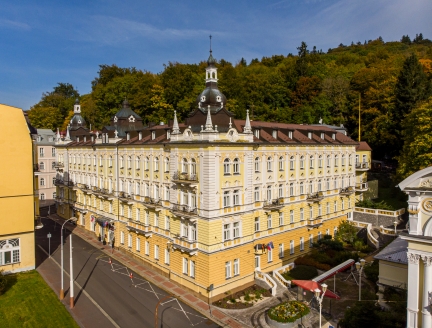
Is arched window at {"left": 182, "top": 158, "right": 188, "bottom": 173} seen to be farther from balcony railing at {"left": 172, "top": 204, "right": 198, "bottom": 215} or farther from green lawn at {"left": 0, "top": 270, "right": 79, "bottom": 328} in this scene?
green lawn at {"left": 0, "top": 270, "right": 79, "bottom": 328}

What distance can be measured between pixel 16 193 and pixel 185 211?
57.6 feet

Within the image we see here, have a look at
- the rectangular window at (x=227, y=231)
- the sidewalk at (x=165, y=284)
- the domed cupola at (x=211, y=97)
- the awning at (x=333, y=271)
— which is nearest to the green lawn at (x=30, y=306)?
the sidewalk at (x=165, y=284)

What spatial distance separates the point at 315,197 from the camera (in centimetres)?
4191

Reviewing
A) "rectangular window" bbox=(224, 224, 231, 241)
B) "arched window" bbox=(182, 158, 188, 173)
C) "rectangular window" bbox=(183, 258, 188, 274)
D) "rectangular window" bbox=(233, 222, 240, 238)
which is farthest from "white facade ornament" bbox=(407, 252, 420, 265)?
"arched window" bbox=(182, 158, 188, 173)

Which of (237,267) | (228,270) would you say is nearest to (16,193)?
(228,270)

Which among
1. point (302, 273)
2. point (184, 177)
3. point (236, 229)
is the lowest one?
point (302, 273)

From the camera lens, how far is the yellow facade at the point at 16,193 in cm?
3522

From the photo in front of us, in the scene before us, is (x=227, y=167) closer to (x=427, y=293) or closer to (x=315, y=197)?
(x=315, y=197)

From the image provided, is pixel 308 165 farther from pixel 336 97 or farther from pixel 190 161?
pixel 336 97

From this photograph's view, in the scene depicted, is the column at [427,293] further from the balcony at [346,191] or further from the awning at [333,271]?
the balcony at [346,191]

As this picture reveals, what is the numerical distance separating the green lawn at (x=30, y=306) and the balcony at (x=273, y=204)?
19558 mm

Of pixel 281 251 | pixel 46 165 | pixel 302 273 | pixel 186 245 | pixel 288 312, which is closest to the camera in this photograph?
pixel 288 312

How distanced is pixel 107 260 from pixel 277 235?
64.3ft

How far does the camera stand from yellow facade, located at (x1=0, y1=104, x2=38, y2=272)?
3522cm
